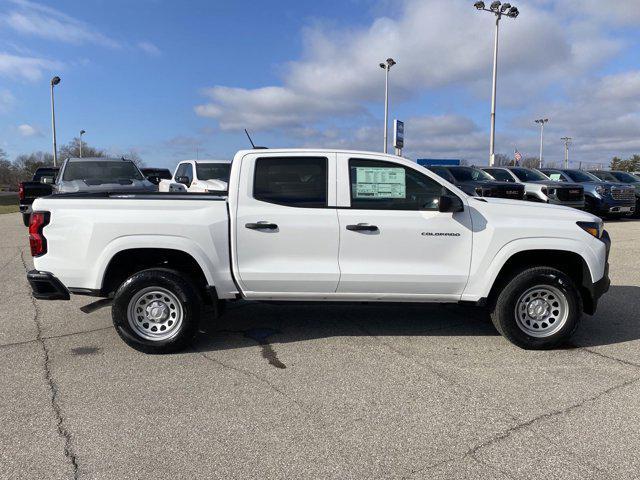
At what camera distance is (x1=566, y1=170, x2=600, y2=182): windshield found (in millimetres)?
18208

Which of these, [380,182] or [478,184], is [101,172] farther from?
[478,184]

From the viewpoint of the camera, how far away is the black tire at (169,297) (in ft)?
15.3

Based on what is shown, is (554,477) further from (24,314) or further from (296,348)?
(24,314)

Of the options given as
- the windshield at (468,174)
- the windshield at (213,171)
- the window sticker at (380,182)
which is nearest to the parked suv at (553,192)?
the windshield at (468,174)

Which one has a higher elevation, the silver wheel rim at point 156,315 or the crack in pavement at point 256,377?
the silver wheel rim at point 156,315

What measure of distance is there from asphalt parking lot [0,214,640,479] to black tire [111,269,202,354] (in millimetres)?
152

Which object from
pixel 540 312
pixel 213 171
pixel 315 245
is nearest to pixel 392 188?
pixel 315 245

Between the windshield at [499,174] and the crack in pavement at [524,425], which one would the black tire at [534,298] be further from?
the windshield at [499,174]

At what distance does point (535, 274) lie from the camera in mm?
4773

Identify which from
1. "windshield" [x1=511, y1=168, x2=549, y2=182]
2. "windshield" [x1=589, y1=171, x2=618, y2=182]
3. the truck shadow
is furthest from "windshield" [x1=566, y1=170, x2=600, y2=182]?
the truck shadow

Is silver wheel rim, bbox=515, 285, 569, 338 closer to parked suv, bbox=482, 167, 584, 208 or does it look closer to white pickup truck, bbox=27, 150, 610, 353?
white pickup truck, bbox=27, 150, 610, 353

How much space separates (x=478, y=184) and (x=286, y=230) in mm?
12338

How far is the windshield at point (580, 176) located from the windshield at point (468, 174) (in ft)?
12.8

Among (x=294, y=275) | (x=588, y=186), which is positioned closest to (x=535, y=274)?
(x=294, y=275)
